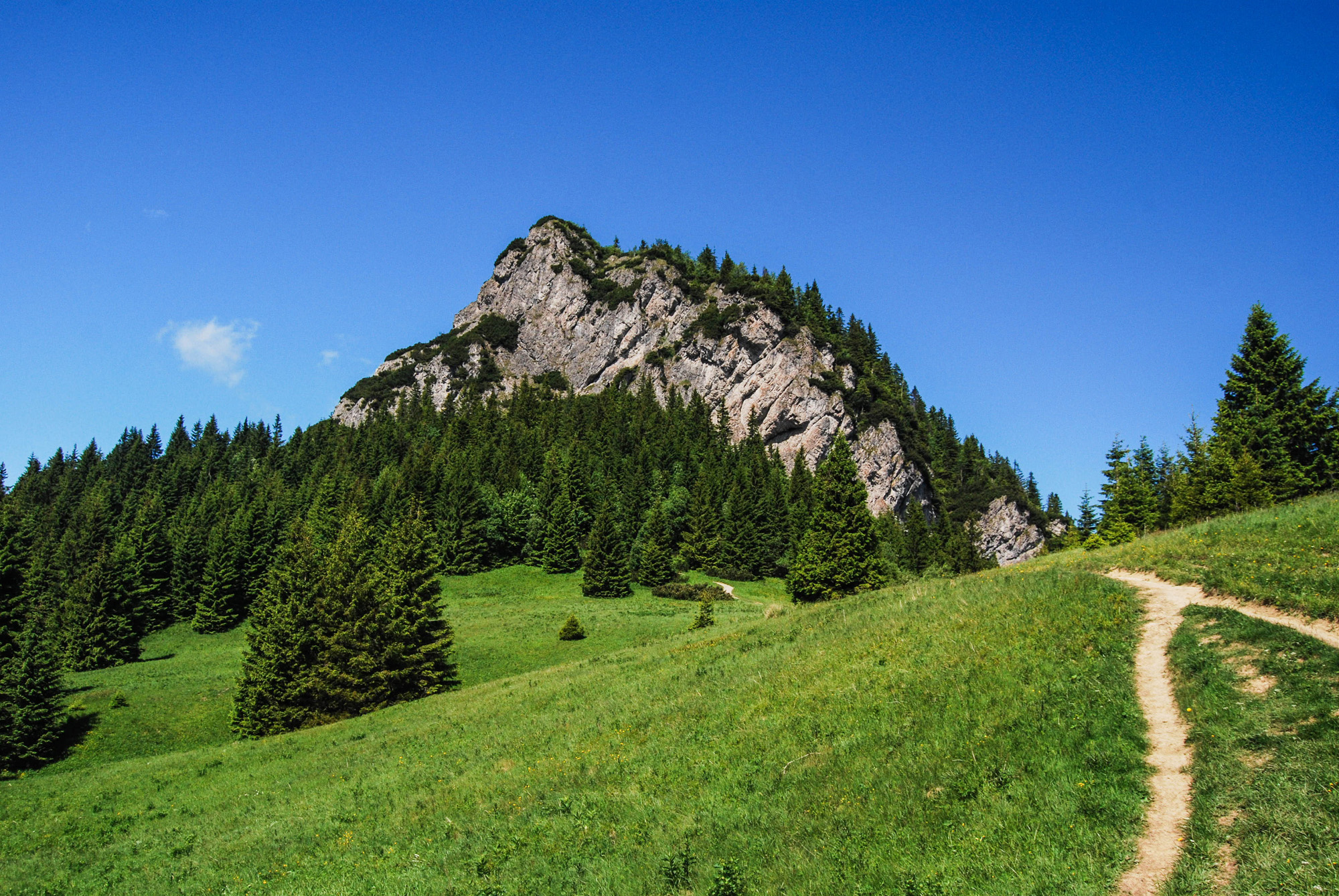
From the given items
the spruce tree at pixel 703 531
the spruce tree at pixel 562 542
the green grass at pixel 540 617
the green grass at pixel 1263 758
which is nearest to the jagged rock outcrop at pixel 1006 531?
the spruce tree at pixel 703 531


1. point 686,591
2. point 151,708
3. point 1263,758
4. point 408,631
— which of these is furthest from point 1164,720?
point 686,591

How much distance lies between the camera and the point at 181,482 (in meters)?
135

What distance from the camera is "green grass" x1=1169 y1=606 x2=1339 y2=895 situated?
29.2 feet

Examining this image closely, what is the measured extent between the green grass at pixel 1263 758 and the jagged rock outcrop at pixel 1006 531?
173 m

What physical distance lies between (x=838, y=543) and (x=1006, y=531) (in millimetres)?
148116

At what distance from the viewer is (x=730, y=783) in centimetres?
1566

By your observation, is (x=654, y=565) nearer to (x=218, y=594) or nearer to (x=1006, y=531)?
(x=218, y=594)

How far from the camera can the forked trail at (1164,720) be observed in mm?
9680

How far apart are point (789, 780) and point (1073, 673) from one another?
7.00 metres

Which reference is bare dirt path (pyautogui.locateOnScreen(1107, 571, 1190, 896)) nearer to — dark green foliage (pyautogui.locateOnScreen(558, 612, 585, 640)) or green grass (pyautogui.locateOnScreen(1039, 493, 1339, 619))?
green grass (pyautogui.locateOnScreen(1039, 493, 1339, 619))

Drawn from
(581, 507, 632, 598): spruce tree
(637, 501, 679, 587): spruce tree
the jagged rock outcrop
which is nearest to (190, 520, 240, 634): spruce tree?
(581, 507, 632, 598): spruce tree

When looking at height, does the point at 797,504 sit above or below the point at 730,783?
above

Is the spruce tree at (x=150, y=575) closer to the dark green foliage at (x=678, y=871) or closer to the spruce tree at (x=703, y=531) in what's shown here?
the spruce tree at (x=703, y=531)

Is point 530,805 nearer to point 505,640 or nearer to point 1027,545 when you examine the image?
point 505,640
